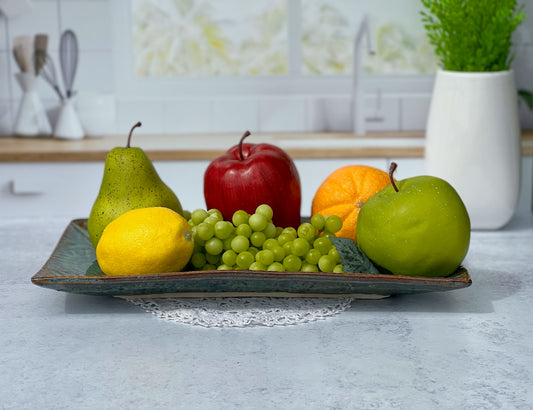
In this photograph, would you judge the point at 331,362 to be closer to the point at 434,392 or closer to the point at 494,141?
the point at 434,392

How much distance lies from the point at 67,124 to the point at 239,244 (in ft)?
5.99

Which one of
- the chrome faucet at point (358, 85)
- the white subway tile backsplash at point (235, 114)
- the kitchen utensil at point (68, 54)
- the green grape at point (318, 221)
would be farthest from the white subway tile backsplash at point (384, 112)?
the green grape at point (318, 221)

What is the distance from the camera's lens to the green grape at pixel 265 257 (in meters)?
0.88

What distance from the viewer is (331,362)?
0.72 metres

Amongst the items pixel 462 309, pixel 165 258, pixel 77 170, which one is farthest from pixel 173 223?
pixel 77 170

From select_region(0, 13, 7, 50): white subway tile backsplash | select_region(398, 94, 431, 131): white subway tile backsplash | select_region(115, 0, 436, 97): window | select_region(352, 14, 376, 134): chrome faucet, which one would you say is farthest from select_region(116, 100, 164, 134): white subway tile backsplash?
select_region(398, 94, 431, 131): white subway tile backsplash

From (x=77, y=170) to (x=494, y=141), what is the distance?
1369mm

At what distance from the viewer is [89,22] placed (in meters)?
2.74

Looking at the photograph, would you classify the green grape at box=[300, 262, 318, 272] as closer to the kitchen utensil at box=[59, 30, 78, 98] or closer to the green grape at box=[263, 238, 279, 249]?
the green grape at box=[263, 238, 279, 249]

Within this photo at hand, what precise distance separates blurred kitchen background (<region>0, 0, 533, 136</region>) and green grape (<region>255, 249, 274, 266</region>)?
197cm

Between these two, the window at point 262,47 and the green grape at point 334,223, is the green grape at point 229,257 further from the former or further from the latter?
the window at point 262,47

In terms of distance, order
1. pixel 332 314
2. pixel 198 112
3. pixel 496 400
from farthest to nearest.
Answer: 1. pixel 198 112
2. pixel 332 314
3. pixel 496 400

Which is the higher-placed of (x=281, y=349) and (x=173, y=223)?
(x=173, y=223)

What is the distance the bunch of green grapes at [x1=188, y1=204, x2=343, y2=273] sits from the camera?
0.88 m
